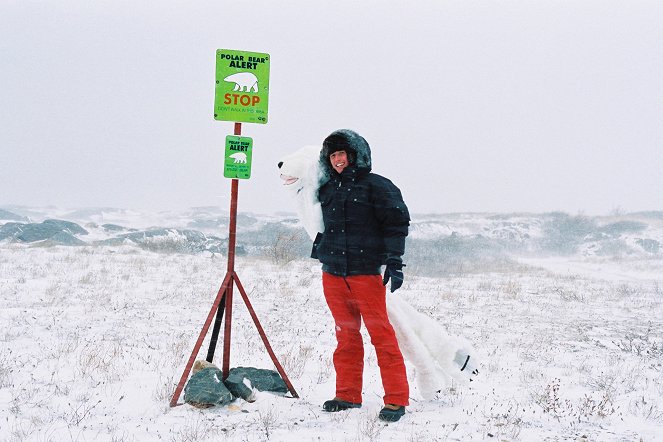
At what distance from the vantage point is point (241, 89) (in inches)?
162

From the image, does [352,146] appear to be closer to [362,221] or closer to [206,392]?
[362,221]

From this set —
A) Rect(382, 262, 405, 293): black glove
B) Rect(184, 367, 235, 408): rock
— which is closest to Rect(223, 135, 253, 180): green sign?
Rect(382, 262, 405, 293): black glove

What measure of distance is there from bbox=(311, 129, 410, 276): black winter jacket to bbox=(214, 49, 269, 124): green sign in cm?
95

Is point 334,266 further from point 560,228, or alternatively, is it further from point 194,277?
point 560,228

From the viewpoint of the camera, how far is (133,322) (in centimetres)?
771

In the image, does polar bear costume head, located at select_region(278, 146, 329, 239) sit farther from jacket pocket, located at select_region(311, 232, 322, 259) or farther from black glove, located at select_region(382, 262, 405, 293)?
black glove, located at select_region(382, 262, 405, 293)

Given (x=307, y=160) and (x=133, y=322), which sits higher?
(x=307, y=160)

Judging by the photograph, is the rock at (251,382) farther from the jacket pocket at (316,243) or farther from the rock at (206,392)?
the jacket pocket at (316,243)

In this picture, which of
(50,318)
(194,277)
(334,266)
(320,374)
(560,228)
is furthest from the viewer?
(560,228)

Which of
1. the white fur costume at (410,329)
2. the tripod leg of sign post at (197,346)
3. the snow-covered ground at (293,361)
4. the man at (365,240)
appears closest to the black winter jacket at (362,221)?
the man at (365,240)

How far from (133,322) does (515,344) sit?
18.6 ft

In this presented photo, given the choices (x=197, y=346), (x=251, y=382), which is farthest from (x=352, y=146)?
(x=251, y=382)

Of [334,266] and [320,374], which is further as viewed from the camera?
[320,374]

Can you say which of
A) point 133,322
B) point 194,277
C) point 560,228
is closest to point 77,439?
point 133,322
